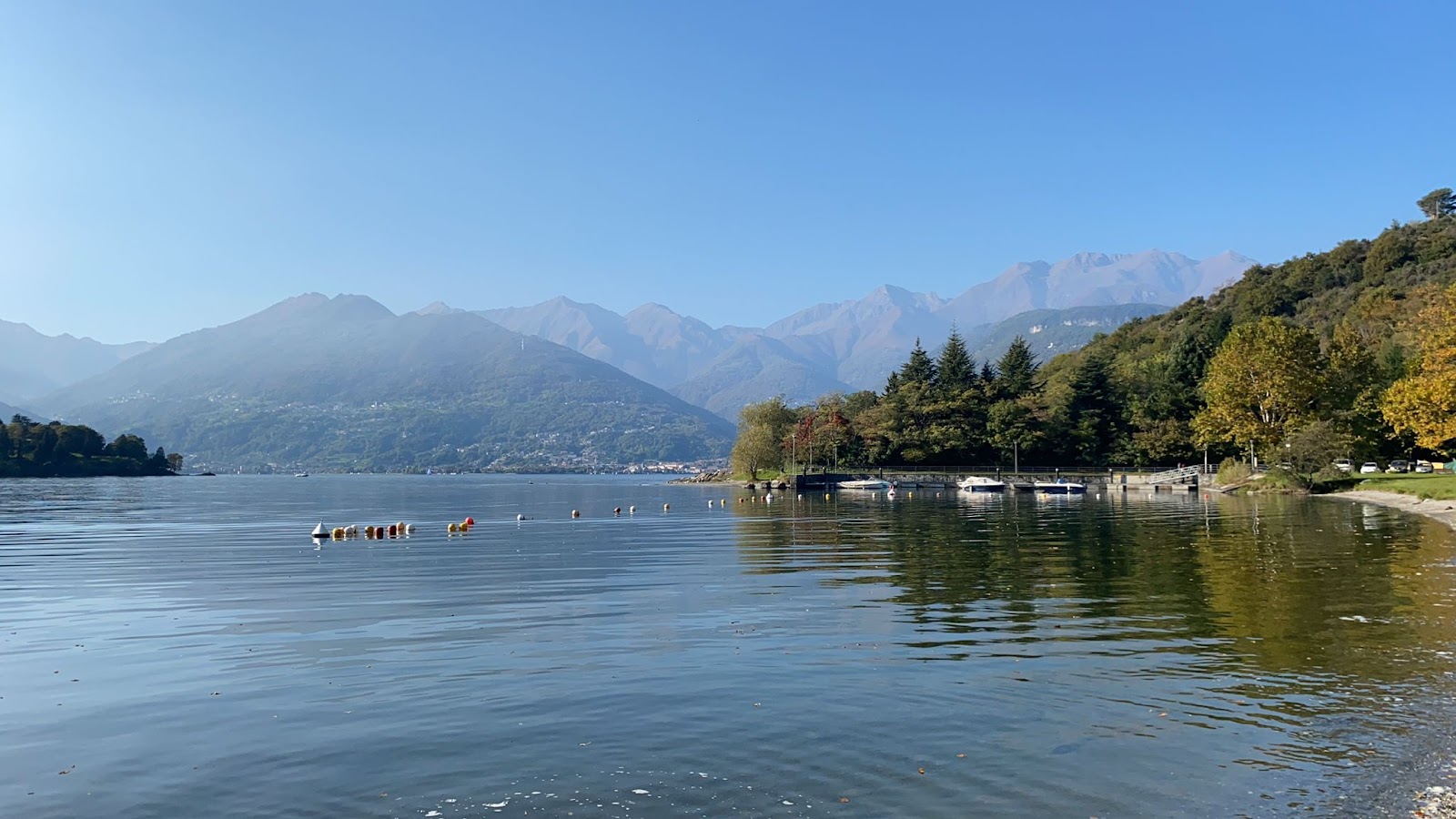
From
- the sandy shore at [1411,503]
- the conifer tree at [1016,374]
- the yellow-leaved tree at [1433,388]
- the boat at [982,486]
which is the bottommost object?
the sandy shore at [1411,503]

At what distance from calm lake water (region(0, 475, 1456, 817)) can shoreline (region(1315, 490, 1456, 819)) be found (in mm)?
204

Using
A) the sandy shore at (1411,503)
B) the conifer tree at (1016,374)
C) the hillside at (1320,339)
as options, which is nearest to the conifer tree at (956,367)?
the conifer tree at (1016,374)

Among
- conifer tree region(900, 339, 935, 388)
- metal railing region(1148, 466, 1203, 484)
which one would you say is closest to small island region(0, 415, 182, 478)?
conifer tree region(900, 339, 935, 388)

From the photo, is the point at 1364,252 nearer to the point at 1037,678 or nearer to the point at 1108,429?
the point at 1108,429

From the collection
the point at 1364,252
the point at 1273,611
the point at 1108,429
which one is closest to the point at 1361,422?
the point at 1108,429

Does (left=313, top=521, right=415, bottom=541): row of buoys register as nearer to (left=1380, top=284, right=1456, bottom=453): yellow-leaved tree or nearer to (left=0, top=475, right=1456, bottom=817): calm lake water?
(left=0, top=475, right=1456, bottom=817): calm lake water

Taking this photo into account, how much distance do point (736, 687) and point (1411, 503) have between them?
61.2 m

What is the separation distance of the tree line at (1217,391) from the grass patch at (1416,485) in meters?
2.92

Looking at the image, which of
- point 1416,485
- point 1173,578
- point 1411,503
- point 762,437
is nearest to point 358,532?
point 1173,578

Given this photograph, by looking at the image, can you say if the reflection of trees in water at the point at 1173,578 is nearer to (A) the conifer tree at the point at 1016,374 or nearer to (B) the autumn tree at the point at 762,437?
(A) the conifer tree at the point at 1016,374

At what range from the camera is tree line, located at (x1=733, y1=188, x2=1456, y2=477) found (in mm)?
81750

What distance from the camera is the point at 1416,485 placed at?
67875 millimetres

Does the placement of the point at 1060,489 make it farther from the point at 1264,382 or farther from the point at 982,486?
Answer: the point at 1264,382

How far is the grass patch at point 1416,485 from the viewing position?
59.5 m
